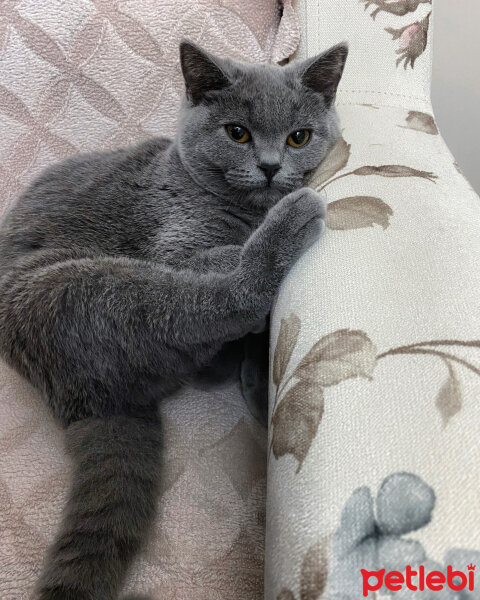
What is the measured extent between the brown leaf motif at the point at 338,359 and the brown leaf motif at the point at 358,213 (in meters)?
0.19

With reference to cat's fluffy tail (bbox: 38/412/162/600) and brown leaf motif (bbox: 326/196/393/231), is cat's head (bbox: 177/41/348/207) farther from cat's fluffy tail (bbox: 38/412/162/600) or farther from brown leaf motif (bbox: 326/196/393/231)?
cat's fluffy tail (bbox: 38/412/162/600)

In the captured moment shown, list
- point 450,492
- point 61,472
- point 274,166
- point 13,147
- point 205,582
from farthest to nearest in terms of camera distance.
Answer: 1. point 13,147
2. point 274,166
3. point 61,472
4. point 205,582
5. point 450,492

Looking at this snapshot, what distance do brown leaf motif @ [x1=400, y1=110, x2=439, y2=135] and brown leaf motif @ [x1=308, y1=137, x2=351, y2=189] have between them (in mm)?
111

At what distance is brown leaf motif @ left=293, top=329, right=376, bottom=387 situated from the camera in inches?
18.0

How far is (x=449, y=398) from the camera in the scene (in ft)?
1.33

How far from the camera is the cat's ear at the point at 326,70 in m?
0.80

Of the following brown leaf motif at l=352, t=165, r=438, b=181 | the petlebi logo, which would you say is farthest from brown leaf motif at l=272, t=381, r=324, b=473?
brown leaf motif at l=352, t=165, r=438, b=181

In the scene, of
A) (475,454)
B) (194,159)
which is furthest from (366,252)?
(194,159)

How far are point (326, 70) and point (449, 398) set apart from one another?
0.62m

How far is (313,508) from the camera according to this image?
385 millimetres

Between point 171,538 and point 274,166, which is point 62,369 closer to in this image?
point 171,538

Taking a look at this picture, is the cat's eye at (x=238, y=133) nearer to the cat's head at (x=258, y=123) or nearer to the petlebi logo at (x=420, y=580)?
the cat's head at (x=258, y=123)

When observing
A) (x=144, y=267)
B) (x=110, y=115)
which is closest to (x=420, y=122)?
(x=144, y=267)

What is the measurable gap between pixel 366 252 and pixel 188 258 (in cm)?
34
